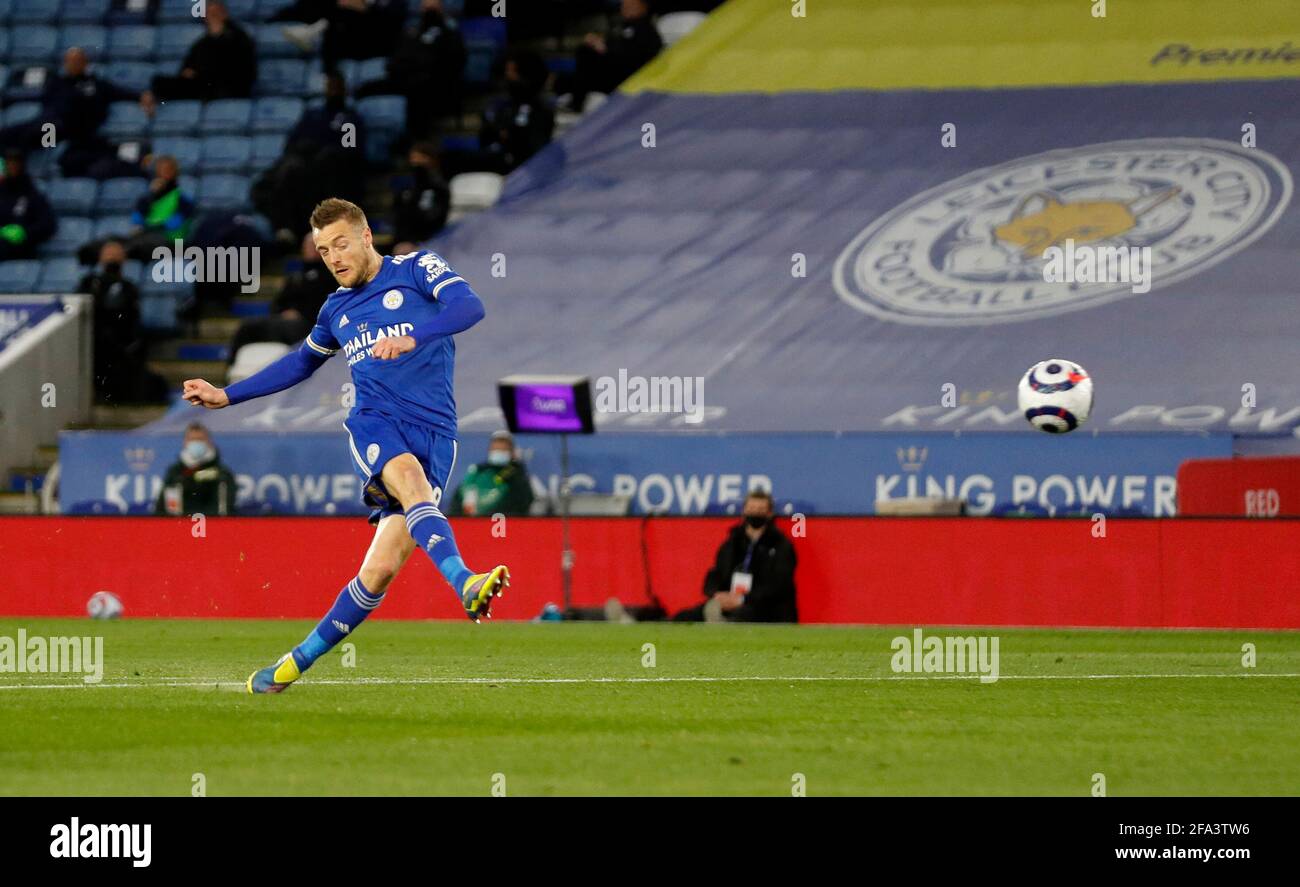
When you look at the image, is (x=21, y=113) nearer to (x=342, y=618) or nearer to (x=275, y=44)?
(x=275, y=44)

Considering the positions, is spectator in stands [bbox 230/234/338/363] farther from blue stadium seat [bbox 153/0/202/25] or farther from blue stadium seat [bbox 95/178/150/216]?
blue stadium seat [bbox 153/0/202/25]

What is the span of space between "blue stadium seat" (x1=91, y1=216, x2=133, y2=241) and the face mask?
22.9ft

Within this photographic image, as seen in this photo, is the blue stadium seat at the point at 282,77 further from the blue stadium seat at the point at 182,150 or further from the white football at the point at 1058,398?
the white football at the point at 1058,398

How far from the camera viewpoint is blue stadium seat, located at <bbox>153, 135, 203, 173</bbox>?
97.2 ft

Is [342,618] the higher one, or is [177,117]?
[177,117]

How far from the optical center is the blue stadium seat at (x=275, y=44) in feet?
101

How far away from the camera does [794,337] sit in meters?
24.4

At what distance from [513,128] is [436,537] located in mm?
18173

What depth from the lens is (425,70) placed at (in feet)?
93.2

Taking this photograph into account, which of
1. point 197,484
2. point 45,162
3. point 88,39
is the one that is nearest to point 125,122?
point 45,162

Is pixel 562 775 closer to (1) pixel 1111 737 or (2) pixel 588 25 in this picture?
(1) pixel 1111 737

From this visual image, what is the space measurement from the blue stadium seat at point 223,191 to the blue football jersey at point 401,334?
59.3ft

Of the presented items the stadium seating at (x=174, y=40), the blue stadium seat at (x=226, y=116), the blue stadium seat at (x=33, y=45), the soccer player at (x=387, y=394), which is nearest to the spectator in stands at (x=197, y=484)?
the blue stadium seat at (x=226, y=116)
